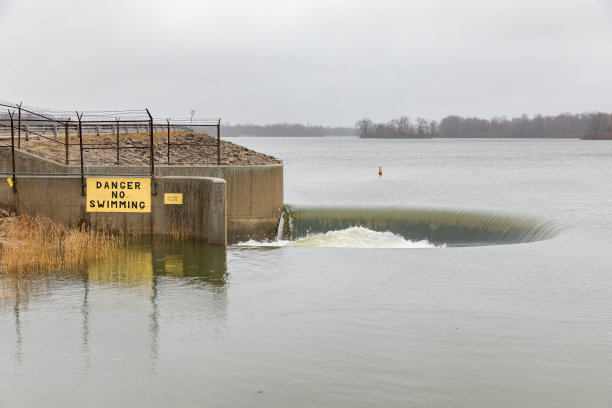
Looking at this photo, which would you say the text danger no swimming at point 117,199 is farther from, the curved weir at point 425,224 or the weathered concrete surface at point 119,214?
the curved weir at point 425,224

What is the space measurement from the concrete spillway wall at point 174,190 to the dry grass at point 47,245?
0.56m

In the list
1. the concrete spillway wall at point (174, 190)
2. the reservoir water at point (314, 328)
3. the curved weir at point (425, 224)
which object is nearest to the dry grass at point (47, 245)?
the concrete spillway wall at point (174, 190)

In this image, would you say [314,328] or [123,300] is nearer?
[314,328]

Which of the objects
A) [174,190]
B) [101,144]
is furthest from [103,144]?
[174,190]

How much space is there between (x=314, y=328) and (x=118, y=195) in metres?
9.76

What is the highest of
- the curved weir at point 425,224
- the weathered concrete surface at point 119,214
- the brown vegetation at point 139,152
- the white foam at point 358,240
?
the brown vegetation at point 139,152

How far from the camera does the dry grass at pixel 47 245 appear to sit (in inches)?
608

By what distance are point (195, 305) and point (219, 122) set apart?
38.8 feet

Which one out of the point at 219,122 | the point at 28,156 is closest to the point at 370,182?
the point at 219,122

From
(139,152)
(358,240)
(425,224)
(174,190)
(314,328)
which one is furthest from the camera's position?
(139,152)

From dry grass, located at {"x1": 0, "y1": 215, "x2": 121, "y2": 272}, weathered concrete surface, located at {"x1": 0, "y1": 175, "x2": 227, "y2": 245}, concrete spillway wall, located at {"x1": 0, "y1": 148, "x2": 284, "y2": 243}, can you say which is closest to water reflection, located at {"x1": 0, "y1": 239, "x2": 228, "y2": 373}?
dry grass, located at {"x1": 0, "y1": 215, "x2": 121, "y2": 272}

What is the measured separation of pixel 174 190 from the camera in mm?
18578

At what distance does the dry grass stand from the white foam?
7.32m

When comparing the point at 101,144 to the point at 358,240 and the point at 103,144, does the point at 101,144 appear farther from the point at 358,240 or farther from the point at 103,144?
the point at 358,240
